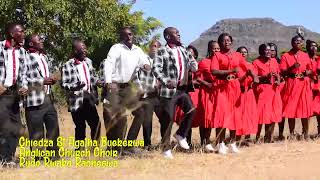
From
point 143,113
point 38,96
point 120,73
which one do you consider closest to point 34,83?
point 38,96

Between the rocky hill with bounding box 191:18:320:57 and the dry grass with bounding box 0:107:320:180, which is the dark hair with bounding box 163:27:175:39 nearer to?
→ the dry grass with bounding box 0:107:320:180

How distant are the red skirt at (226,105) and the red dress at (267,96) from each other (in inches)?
41.3

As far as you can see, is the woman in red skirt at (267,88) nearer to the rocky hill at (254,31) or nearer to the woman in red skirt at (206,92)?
the woman in red skirt at (206,92)

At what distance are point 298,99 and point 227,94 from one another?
6.16ft

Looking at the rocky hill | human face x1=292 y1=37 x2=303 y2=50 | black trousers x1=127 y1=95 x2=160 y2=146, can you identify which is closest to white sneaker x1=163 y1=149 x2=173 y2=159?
black trousers x1=127 y1=95 x2=160 y2=146

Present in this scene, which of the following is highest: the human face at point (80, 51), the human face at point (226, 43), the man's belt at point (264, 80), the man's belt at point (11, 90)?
the human face at point (226, 43)

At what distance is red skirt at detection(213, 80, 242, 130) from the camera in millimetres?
7578

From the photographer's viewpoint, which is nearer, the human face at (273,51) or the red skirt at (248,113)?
the red skirt at (248,113)

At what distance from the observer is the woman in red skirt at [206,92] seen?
301 inches

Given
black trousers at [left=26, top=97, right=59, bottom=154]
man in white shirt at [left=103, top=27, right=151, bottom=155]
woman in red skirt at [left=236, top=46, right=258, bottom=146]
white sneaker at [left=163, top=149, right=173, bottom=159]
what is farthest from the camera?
woman in red skirt at [left=236, top=46, right=258, bottom=146]

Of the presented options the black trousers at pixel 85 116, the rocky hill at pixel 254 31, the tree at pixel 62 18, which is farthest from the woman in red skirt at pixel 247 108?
the rocky hill at pixel 254 31

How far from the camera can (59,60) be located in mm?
15969

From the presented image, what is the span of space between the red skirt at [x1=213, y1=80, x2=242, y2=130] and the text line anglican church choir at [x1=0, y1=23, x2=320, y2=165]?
0.5 inches

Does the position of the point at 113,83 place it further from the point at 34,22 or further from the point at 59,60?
the point at 59,60
